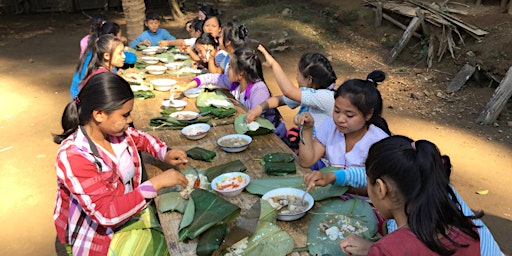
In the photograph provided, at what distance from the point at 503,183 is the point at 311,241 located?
3.85 metres

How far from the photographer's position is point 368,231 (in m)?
2.06

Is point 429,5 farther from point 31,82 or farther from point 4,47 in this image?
point 4,47

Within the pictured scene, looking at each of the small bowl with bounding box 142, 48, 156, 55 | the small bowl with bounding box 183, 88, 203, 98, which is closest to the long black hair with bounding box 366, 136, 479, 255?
the small bowl with bounding box 183, 88, 203, 98

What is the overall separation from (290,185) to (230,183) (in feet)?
1.19

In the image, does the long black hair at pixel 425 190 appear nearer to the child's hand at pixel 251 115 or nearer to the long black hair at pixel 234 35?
the child's hand at pixel 251 115

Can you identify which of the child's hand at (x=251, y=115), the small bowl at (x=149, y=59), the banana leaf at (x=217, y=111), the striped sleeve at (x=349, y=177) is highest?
the striped sleeve at (x=349, y=177)

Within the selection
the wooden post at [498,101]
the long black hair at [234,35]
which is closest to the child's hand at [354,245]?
the long black hair at [234,35]

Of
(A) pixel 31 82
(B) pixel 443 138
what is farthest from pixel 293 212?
(A) pixel 31 82

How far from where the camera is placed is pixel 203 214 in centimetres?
211

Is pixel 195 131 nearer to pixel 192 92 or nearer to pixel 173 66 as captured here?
pixel 192 92

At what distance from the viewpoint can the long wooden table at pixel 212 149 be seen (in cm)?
205

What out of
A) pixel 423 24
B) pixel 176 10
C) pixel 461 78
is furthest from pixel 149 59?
pixel 176 10

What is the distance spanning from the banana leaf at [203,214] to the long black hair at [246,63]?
2.07 meters

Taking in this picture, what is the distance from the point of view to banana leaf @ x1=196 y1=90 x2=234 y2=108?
393cm
